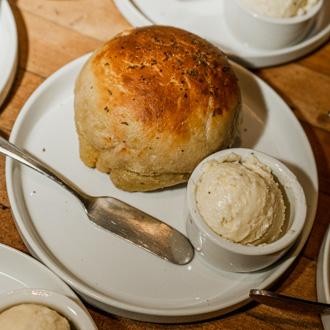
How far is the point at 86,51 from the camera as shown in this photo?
4.78 feet

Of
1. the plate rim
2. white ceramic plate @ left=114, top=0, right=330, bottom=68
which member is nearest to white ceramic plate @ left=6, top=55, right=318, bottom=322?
the plate rim

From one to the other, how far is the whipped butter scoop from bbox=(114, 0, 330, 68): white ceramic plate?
0.53 m

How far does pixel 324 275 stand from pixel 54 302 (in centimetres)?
56

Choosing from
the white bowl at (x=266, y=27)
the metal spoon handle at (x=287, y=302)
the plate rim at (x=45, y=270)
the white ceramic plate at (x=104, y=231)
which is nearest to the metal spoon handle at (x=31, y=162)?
the white ceramic plate at (x=104, y=231)

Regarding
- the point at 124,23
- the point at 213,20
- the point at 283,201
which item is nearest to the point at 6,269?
the point at 283,201

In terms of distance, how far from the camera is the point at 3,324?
35.0 inches

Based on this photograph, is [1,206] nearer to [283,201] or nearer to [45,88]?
[45,88]

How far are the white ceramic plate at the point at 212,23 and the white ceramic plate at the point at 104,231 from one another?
246 millimetres

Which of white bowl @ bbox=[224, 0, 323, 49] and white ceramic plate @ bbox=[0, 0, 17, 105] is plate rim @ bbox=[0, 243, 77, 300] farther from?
white bowl @ bbox=[224, 0, 323, 49]

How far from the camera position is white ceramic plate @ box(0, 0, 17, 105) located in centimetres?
130

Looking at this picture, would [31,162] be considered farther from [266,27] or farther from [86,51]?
[266,27]

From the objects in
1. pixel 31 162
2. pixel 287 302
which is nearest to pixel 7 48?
pixel 31 162

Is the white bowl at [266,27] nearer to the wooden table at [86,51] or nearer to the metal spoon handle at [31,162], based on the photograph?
the wooden table at [86,51]

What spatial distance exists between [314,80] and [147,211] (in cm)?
68
